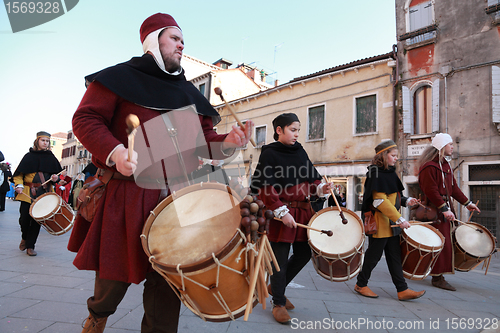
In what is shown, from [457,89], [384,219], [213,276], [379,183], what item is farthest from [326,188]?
[457,89]

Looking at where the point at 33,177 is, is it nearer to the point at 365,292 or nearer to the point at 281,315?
the point at 281,315

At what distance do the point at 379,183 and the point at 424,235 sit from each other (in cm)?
88

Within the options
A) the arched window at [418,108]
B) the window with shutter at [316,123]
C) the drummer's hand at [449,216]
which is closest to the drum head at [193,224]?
the drummer's hand at [449,216]

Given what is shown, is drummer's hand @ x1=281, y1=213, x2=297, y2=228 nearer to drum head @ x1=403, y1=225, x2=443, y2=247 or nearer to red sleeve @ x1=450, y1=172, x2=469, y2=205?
drum head @ x1=403, y1=225, x2=443, y2=247

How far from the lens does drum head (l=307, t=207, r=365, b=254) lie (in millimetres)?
3098

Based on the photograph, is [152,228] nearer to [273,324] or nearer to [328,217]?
[273,324]

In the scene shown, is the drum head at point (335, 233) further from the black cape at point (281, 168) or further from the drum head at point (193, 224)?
the drum head at point (193, 224)

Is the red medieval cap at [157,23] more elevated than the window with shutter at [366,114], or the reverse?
the window with shutter at [366,114]

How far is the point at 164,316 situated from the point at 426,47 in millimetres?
13892

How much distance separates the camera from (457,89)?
11.2 metres

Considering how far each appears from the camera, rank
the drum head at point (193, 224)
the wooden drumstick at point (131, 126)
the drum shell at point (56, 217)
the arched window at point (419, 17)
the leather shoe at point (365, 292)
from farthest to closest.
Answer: the arched window at point (419, 17) < the drum shell at point (56, 217) < the leather shoe at point (365, 292) < the drum head at point (193, 224) < the wooden drumstick at point (131, 126)

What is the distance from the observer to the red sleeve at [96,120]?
146 cm

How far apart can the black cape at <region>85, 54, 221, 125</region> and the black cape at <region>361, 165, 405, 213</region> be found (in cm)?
289

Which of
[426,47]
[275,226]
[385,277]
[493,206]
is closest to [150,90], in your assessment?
[275,226]
